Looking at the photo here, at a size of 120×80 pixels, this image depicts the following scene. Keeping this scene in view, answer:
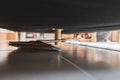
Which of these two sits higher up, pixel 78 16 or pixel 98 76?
pixel 78 16

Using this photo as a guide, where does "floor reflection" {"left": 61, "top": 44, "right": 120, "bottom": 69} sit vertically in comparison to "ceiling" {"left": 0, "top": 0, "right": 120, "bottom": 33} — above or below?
below

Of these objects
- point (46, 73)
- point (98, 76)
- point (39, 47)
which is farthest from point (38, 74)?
point (39, 47)

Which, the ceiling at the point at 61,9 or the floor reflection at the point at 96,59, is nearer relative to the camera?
the ceiling at the point at 61,9

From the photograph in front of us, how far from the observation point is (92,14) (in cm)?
58

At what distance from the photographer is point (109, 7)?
1.68ft

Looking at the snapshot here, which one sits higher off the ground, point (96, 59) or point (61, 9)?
point (61, 9)

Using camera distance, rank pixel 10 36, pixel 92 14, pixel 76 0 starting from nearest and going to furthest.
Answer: pixel 76 0 → pixel 92 14 → pixel 10 36

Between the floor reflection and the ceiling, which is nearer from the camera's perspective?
the ceiling

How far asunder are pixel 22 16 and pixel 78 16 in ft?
0.59

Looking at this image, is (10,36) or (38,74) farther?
(10,36)

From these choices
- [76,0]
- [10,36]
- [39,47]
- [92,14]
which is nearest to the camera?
[76,0]

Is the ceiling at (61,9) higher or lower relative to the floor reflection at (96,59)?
higher

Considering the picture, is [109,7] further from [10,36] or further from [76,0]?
[10,36]

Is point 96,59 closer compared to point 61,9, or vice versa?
point 61,9
